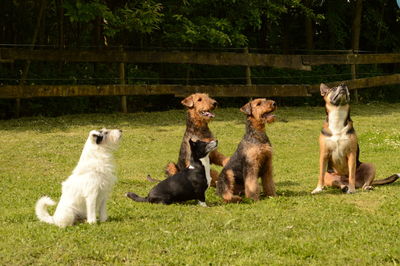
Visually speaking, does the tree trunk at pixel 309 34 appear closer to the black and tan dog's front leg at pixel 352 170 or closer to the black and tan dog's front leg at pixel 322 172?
the black and tan dog's front leg at pixel 322 172

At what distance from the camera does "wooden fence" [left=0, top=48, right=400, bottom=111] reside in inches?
704

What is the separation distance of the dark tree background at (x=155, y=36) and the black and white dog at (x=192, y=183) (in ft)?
34.5

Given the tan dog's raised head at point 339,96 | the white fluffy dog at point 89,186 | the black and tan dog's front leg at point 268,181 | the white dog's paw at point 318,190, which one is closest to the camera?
the white fluffy dog at point 89,186

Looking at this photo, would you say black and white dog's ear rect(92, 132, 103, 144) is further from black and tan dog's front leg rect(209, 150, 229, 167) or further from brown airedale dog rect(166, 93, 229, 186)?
black and tan dog's front leg rect(209, 150, 229, 167)

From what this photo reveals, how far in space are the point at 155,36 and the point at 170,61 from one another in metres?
2.79

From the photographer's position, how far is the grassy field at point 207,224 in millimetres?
5797

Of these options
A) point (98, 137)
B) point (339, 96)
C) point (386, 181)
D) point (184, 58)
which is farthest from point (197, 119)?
point (184, 58)

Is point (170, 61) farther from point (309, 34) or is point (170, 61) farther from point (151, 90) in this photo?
point (309, 34)

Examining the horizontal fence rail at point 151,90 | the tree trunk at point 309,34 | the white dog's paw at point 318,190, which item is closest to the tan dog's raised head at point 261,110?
the white dog's paw at point 318,190

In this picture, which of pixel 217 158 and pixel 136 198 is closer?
pixel 136 198

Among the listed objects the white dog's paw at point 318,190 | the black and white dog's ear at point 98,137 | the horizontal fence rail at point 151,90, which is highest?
the horizontal fence rail at point 151,90

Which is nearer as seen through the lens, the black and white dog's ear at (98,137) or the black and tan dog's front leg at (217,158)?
the black and white dog's ear at (98,137)

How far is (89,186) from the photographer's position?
6891mm

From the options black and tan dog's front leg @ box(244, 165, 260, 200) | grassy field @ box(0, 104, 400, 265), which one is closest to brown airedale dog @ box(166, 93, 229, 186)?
grassy field @ box(0, 104, 400, 265)
